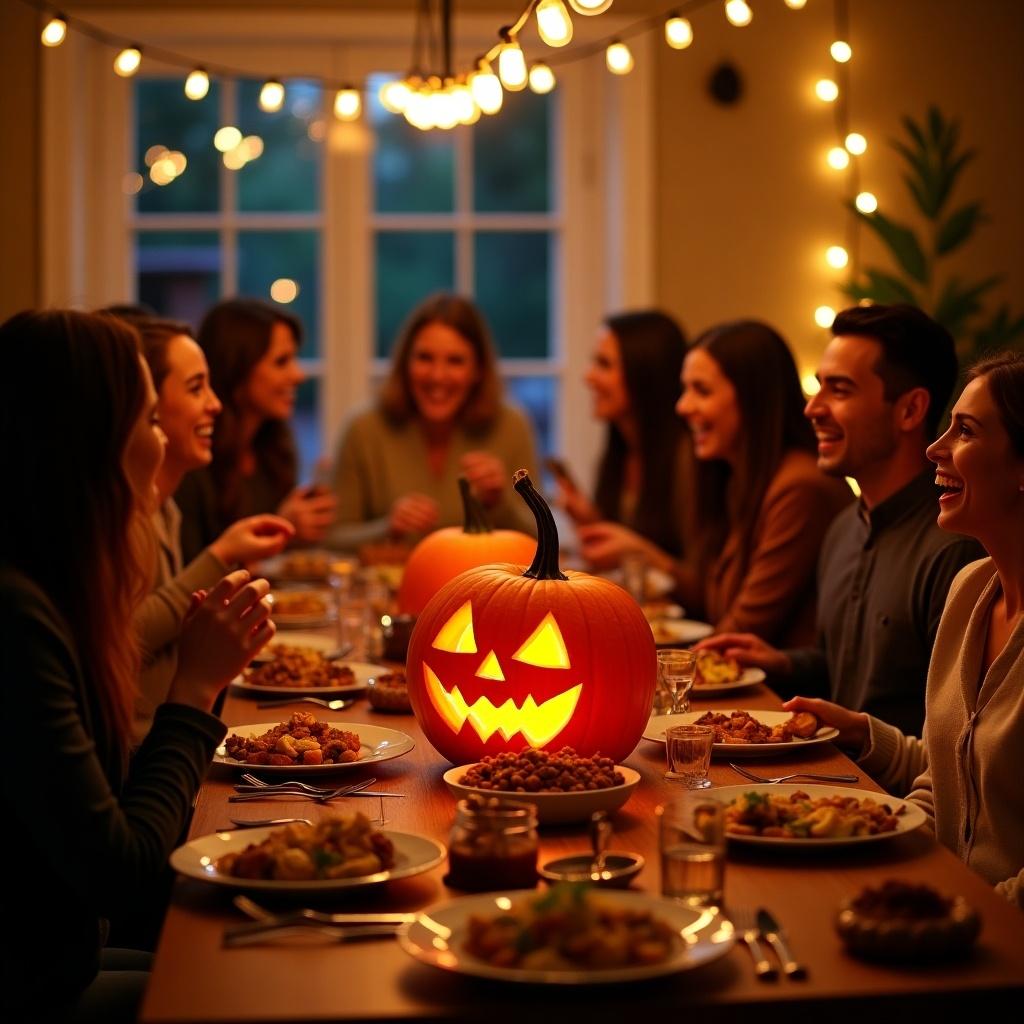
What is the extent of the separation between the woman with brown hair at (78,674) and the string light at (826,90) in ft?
13.8

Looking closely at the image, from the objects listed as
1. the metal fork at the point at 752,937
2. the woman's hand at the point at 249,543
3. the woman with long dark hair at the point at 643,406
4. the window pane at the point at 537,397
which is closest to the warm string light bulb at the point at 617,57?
the woman with long dark hair at the point at 643,406

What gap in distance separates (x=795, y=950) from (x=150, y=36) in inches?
193

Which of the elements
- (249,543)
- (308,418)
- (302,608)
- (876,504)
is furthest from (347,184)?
(876,504)

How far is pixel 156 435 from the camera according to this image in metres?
1.86

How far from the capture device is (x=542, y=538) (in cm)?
201

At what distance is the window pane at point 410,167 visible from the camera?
5746 millimetres

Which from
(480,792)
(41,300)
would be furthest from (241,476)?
(480,792)

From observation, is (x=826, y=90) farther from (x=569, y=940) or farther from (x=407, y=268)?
(x=569, y=940)

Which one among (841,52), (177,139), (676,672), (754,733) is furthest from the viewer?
(177,139)

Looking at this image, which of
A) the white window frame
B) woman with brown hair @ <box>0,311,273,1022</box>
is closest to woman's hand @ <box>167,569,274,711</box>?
woman with brown hair @ <box>0,311,273,1022</box>

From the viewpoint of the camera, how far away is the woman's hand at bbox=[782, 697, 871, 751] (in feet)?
6.97

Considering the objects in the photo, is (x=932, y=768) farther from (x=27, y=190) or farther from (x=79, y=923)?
(x=27, y=190)

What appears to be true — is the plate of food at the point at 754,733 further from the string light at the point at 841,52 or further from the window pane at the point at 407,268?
the window pane at the point at 407,268

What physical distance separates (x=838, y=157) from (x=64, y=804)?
15.0ft
